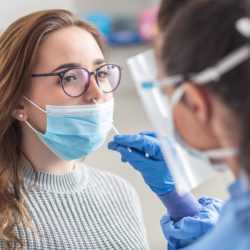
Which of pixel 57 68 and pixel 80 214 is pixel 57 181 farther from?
pixel 57 68

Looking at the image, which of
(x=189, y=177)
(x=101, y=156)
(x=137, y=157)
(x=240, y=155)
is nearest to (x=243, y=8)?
(x=240, y=155)

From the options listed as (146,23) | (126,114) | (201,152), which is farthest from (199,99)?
(146,23)

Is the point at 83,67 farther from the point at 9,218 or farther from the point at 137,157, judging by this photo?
the point at 9,218

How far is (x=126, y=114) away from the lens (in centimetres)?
443

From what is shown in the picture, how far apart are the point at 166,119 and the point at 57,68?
1.93ft

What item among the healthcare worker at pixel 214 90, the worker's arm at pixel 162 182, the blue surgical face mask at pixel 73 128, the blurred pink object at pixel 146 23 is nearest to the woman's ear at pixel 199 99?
the healthcare worker at pixel 214 90

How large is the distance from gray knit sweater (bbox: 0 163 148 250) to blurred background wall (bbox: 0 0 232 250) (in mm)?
410

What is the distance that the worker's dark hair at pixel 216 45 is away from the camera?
2.53 ft

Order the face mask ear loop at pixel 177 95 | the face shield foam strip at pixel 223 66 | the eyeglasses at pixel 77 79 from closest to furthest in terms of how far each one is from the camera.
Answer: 1. the face shield foam strip at pixel 223 66
2. the face mask ear loop at pixel 177 95
3. the eyeglasses at pixel 77 79

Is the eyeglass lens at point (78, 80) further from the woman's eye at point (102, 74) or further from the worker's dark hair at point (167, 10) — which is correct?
the worker's dark hair at point (167, 10)

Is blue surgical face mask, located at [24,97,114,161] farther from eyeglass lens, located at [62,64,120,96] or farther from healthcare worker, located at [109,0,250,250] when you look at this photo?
healthcare worker, located at [109,0,250,250]

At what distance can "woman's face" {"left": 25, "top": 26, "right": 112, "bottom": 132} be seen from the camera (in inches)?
57.8

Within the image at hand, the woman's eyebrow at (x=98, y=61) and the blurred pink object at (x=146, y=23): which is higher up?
the blurred pink object at (x=146, y=23)

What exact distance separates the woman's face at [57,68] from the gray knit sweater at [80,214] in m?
0.23
